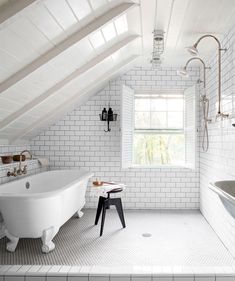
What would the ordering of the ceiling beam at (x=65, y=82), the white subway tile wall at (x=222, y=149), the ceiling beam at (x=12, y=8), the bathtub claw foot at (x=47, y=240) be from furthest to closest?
the ceiling beam at (x=65, y=82), the white subway tile wall at (x=222, y=149), the bathtub claw foot at (x=47, y=240), the ceiling beam at (x=12, y=8)

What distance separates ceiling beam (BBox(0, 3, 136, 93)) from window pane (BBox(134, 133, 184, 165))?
3131 mm

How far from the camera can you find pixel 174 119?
5.79 m

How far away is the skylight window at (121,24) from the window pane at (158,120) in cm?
245

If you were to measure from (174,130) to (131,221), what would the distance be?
2.09m

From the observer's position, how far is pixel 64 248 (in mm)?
3596

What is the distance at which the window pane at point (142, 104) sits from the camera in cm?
578

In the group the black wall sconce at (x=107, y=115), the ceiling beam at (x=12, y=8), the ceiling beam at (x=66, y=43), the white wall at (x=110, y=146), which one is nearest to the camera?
the ceiling beam at (x=12, y=8)

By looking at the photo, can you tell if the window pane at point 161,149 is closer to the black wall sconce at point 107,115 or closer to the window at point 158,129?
the window at point 158,129

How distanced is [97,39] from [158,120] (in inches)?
110

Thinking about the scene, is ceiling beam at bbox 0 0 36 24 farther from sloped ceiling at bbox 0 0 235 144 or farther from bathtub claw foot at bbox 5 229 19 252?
bathtub claw foot at bbox 5 229 19 252

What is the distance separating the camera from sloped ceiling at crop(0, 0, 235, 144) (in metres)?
2.36

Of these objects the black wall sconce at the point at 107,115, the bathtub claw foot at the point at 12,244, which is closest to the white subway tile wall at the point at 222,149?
the black wall sconce at the point at 107,115

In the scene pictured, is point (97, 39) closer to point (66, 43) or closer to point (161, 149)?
point (66, 43)

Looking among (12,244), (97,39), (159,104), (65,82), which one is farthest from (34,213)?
(159,104)
